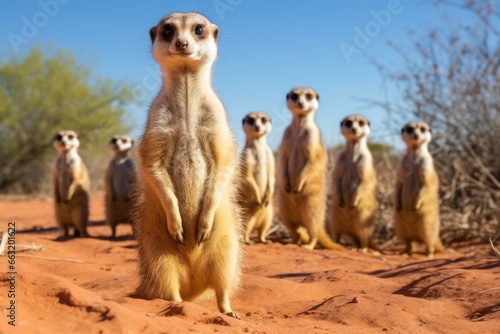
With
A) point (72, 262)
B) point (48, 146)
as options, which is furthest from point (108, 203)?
point (48, 146)

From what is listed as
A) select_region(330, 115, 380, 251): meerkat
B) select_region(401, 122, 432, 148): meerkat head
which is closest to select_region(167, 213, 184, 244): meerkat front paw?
select_region(330, 115, 380, 251): meerkat

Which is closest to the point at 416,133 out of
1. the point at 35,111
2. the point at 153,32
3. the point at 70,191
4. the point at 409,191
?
the point at 409,191

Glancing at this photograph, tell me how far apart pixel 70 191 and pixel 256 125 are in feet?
7.55

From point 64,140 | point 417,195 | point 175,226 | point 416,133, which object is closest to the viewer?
point 175,226

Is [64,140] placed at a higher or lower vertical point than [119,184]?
higher

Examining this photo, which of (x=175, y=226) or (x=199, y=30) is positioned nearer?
(x=175, y=226)

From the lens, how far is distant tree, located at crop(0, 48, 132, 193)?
584 inches

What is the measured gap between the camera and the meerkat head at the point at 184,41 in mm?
3214

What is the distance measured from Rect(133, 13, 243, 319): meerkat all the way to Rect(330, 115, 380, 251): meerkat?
4324 millimetres

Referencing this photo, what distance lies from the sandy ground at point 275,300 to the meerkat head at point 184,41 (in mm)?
1170

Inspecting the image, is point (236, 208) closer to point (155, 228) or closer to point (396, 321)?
point (155, 228)

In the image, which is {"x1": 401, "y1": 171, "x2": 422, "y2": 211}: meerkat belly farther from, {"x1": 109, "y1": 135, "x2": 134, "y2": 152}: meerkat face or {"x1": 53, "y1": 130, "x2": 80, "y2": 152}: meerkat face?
{"x1": 53, "y1": 130, "x2": 80, "y2": 152}: meerkat face

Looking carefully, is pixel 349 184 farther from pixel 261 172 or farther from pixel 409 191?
pixel 261 172

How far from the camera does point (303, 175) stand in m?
7.36
